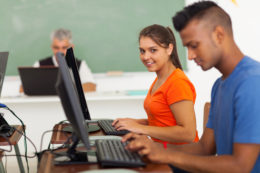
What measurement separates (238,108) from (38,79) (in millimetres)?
2520

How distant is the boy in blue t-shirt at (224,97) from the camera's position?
3.73 feet

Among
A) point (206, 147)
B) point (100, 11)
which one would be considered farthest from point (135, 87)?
point (206, 147)

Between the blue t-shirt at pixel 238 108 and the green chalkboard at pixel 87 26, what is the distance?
3.05 m

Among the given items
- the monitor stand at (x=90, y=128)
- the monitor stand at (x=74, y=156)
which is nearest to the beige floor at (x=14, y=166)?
the monitor stand at (x=90, y=128)

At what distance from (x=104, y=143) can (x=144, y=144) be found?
0.73 feet

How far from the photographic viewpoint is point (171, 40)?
201cm

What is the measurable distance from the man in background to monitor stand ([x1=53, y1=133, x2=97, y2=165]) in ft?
9.19

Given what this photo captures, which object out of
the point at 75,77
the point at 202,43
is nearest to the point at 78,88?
the point at 75,77

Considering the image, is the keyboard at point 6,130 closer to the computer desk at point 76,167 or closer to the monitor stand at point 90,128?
the monitor stand at point 90,128

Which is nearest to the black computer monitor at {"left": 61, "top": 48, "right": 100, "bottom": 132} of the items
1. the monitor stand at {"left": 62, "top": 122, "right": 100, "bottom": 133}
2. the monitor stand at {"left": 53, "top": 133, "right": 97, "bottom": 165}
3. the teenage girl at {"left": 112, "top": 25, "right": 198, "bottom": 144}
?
the monitor stand at {"left": 62, "top": 122, "right": 100, "bottom": 133}

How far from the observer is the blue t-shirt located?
1132 mm

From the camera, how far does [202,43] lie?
124 centimetres

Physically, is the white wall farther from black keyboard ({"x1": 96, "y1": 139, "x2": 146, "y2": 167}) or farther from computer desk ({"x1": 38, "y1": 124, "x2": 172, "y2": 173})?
computer desk ({"x1": 38, "y1": 124, "x2": 172, "y2": 173})

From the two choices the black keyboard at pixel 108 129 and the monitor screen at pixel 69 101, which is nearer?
the monitor screen at pixel 69 101
